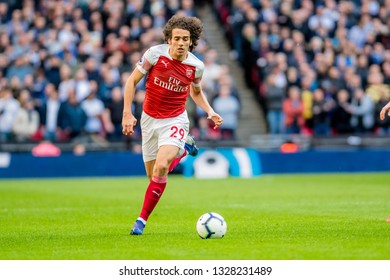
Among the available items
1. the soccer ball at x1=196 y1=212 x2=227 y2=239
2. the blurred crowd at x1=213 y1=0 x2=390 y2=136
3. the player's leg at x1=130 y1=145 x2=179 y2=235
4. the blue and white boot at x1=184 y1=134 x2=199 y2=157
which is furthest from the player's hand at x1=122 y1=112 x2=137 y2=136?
the blurred crowd at x1=213 y1=0 x2=390 y2=136

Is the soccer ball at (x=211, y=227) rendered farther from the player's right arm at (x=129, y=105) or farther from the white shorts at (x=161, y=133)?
the player's right arm at (x=129, y=105)

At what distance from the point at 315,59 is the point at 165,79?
1695 cm

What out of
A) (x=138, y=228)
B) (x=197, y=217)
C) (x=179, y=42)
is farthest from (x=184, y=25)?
(x=197, y=217)

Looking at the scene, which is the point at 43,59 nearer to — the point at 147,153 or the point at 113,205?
the point at 113,205

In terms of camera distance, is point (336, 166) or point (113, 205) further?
point (336, 166)

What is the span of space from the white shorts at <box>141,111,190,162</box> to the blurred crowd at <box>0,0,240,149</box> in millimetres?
12949

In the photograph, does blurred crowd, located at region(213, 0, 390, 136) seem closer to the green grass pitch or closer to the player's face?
the green grass pitch

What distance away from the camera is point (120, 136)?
1062 inches

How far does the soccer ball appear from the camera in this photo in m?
11.8

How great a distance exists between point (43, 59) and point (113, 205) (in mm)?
9905

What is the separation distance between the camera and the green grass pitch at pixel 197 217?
419 inches

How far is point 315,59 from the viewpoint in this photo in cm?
2917

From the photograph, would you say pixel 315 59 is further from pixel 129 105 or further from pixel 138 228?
pixel 138 228
